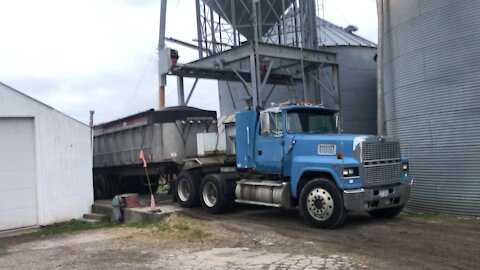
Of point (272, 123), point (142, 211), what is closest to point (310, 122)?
point (272, 123)

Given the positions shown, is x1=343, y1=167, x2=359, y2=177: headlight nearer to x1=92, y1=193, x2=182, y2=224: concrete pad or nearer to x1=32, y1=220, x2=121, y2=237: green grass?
x1=92, y1=193, x2=182, y2=224: concrete pad

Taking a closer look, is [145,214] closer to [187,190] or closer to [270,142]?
[187,190]

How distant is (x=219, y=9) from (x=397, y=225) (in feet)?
50.2

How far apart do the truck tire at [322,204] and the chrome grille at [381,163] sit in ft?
2.37

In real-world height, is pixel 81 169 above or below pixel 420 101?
below

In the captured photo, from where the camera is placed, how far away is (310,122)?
1133 centimetres

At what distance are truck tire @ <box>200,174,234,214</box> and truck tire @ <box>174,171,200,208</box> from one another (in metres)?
0.44

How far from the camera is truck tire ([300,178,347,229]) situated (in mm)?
9727

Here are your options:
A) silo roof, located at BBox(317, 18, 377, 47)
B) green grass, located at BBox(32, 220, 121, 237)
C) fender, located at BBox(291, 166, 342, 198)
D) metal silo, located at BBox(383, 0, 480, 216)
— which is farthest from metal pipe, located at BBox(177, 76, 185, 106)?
fender, located at BBox(291, 166, 342, 198)

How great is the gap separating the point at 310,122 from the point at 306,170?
1.47 metres

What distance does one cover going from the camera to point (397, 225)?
10.0 metres

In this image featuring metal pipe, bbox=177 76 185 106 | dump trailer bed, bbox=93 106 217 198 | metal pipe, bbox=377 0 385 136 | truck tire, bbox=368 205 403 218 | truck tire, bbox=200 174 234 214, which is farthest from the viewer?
metal pipe, bbox=177 76 185 106

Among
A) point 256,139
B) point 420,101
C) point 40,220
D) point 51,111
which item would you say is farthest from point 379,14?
point 40,220

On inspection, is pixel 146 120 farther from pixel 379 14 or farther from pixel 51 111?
pixel 379 14
